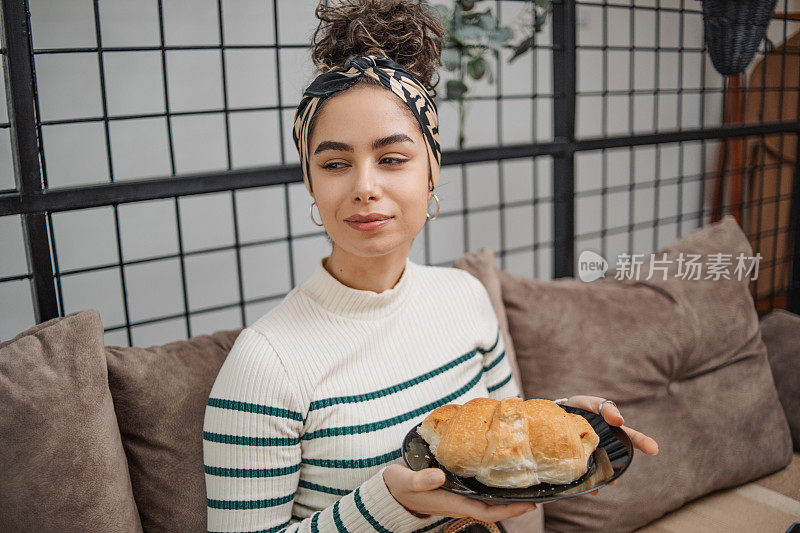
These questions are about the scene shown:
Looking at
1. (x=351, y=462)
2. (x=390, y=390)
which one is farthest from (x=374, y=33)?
(x=351, y=462)

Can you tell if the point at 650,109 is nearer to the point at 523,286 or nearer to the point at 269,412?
the point at 523,286

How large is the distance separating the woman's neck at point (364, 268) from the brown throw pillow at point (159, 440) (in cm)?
34

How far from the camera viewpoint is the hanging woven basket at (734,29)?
7.21ft

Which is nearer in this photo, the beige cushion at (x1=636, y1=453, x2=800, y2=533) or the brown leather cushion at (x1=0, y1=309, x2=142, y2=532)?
the brown leather cushion at (x1=0, y1=309, x2=142, y2=532)

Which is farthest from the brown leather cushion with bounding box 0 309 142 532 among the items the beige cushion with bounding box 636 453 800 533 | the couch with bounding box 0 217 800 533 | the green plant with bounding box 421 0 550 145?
the green plant with bounding box 421 0 550 145

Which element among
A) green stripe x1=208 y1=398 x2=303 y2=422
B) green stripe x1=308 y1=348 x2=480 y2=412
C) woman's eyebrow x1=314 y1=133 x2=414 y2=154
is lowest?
green stripe x1=308 y1=348 x2=480 y2=412

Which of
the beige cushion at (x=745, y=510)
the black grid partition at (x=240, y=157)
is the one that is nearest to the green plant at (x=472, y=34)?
the black grid partition at (x=240, y=157)

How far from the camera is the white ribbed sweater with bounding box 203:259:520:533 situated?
973 millimetres

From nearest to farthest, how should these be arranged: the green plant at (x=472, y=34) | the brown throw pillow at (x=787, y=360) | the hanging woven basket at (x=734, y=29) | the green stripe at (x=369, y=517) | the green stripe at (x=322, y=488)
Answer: the green stripe at (x=369, y=517), the green stripe at (x=322, y=488), the brown throw pillow at (x=787, y=360), the green plant at (x=472, y=34), the hanging woven basket at (x=734, y=29)

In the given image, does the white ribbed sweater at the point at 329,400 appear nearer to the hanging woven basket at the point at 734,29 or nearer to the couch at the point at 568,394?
the couch at the point at 568,394

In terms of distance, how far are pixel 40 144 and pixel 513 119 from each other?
2689 mm

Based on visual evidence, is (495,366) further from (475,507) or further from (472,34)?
(472,34)

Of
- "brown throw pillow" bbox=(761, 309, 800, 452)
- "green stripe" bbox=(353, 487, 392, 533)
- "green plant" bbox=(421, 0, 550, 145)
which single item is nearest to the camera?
"green stripe" bbox=(353, 487, 392, 533)

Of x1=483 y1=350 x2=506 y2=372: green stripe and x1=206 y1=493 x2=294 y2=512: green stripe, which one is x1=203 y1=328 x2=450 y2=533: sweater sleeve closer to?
x1=206 y1=493 x2=294 y2=512: green stripe
